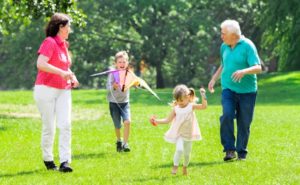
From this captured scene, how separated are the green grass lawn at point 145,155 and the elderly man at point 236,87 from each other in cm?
32

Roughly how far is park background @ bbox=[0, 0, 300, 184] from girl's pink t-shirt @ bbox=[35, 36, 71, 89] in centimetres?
120

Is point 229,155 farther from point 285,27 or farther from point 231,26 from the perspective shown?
point 285,27

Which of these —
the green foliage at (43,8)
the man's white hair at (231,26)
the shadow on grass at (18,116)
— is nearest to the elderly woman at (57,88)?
the man's white hair at (231,26)

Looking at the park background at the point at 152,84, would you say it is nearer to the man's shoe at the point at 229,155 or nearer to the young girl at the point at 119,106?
the man's shoe at the point at 229,155

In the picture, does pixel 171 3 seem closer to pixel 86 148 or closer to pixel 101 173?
pixel 86 148

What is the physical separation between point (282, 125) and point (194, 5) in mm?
34880

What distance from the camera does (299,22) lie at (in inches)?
1476

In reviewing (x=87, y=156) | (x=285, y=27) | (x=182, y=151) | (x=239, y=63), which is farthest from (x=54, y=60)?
(x=285, y=27)

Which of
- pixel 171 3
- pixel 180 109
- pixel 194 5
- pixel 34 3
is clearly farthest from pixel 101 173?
pixel 194 5

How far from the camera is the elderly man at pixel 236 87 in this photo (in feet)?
37.7

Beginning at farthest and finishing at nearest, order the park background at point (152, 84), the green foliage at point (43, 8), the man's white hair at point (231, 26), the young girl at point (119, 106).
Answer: the green foliage at point (43, 8), the young girl at point (119, 106), the man's white hair at point (231, 26), the park background at point (152, 84)

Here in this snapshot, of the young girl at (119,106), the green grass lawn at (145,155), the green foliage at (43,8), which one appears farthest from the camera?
the green foliage at (43,8)

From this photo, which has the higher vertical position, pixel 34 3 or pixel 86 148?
pixel 34 3

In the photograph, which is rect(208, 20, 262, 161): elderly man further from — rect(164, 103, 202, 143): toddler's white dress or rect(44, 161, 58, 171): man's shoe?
rect(44, 161, 58, 171): man's shoe
